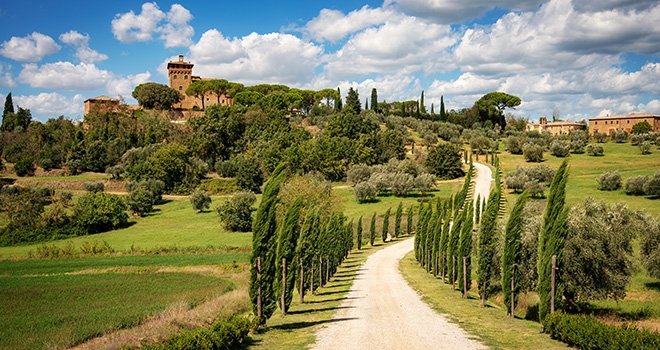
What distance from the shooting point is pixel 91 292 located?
3209cm

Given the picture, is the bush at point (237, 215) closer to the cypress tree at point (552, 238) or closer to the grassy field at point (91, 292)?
the grassy field at point (91, 292)

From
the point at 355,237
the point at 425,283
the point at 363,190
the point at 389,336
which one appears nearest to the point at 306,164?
the point at 363,190

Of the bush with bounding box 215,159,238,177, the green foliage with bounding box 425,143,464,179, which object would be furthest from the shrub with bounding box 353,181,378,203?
the bush with bounding box 215,159,238,177

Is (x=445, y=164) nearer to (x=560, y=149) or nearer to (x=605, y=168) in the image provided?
(x=560, y=149)

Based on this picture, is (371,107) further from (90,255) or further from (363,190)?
(90,255)

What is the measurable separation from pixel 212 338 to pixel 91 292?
2172cm

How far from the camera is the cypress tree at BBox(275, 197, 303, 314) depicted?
864 inches

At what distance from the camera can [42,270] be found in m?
43.6

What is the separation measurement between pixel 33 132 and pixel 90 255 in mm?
81709

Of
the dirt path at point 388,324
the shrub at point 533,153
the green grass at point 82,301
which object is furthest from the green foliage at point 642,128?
the green grass at point 82,301

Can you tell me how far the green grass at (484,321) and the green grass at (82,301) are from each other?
1367 centimetres

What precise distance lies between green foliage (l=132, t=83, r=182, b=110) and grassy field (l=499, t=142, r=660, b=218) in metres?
93.7

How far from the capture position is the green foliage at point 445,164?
98.2m

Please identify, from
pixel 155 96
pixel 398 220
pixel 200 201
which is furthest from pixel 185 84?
pixel 398 220
